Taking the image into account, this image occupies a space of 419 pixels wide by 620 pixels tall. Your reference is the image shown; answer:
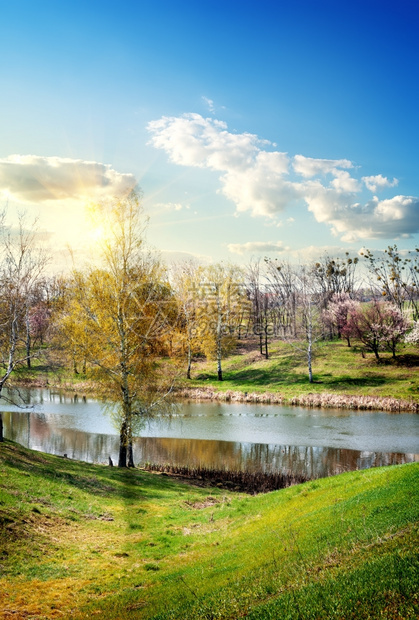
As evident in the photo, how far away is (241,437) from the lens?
120 feet

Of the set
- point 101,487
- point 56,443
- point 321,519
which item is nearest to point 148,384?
point 101,487

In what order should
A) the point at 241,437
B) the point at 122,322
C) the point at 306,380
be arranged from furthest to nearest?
the point at 306,380 → the point at 241,437 → the point at 122,322

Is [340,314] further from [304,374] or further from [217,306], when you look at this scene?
[217,306]

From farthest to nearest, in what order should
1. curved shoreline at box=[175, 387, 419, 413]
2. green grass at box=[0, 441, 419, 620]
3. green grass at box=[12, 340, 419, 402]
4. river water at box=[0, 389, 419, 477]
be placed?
green grass at box=[12, 340, 419, 402]
curved shoreline at box=[175, 387, 419, 413]
river water at box=[0, 389, 419, 477]
green grass at box=[0, 441, 419, 620]

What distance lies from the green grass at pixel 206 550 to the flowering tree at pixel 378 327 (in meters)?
→ 49.1

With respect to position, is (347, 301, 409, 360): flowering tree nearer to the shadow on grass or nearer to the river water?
the river water

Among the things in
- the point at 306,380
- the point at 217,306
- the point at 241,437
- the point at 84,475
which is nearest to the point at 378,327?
the point at 306,380

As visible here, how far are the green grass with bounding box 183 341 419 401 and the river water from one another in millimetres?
7076

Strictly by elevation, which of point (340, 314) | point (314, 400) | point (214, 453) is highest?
point (340, 314)

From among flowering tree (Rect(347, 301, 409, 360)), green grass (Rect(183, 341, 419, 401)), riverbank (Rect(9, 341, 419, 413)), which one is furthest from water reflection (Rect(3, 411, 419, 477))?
flowering tree (Rect(347, 301, 409, 360))

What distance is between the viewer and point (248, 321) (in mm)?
86375

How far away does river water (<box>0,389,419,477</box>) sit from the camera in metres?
30.5

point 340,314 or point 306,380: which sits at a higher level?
point 340,314

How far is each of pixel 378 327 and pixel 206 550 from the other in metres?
57.0
